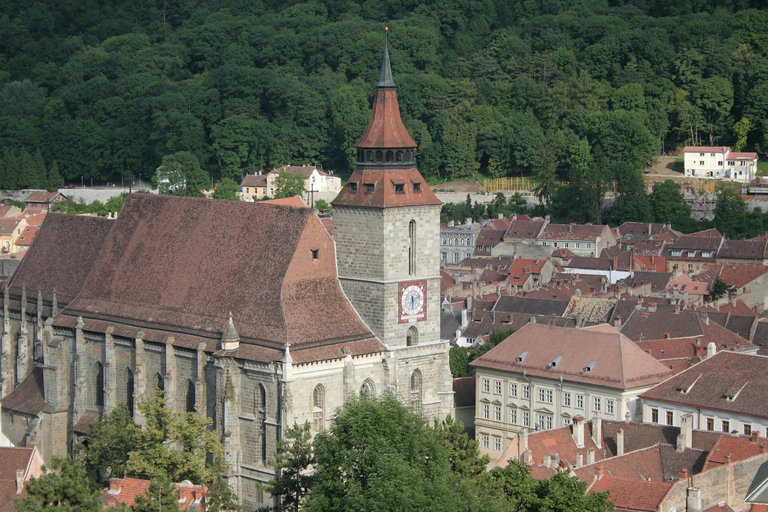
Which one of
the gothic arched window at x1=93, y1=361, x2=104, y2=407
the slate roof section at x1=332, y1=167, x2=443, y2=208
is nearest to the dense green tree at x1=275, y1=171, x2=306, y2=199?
the gothic arched window at x1=93, y1=361, x2=104, y2=407

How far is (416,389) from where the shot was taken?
73250 mm

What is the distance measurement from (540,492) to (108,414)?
86.1ft

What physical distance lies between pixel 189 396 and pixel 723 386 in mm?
23592

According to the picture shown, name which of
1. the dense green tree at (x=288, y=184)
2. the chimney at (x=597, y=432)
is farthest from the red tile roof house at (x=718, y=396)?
the dense green tree at (x=288, y=184)

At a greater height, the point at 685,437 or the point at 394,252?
the point at 394,252

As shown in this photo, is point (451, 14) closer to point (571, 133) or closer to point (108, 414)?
point (571, 133)

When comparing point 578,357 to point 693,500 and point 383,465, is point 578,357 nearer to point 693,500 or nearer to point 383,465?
point 693,500

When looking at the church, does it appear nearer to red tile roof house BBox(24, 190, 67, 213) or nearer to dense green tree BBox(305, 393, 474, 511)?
dense green tree BBox(305, 393, 474, 511)

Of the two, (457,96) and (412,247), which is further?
(457,96)

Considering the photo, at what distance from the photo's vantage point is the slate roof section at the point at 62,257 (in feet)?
268

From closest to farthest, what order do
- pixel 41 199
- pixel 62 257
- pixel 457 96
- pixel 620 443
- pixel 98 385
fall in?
pixel 620 443 < pixel 98 385 < pixel 62 257 < pixel 41 199 < pixel 457 96

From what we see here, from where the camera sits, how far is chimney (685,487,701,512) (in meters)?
57.5

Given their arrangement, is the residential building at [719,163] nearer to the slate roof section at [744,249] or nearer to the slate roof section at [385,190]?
the slate roof section at [744,249]

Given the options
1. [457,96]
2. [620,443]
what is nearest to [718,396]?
[620,443]
